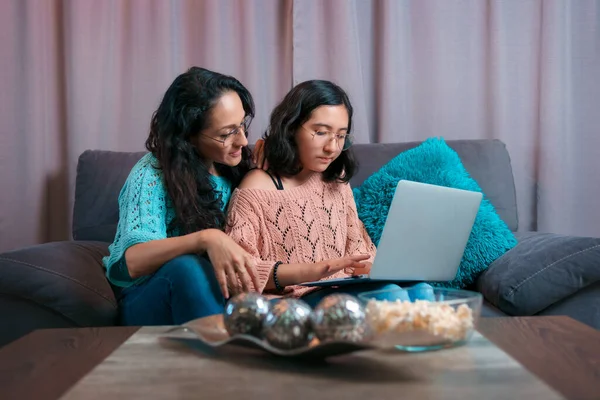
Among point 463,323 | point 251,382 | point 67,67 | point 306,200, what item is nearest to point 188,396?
point 251,382

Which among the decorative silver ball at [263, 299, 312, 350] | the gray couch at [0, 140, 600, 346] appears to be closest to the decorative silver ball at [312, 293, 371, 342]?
the decorative silver ball at [263, 299, 312, 350]

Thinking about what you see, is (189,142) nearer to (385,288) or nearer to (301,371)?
(385,288)

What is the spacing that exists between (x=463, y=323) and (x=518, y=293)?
785 mm

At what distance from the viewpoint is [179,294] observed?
53.3 inches

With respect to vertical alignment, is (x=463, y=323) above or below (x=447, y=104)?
below

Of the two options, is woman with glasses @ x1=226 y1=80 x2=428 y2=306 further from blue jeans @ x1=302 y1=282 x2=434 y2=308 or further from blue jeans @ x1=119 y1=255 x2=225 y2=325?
blue jeans @ x1=119 y1=255 x2=225 y2=325

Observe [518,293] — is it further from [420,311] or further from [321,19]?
[321,19]

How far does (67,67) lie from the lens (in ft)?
8.22

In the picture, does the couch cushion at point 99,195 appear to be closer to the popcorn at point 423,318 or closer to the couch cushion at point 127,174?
the couch cushion at point 127,174

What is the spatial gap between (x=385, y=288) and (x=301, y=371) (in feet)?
2.10

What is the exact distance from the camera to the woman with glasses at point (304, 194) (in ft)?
5.63

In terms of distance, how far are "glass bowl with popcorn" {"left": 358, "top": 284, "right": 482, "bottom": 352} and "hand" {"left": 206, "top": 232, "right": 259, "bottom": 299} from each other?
16.7 inches

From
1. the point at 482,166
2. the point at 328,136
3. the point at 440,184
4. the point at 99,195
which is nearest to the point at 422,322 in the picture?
the point at 328,136

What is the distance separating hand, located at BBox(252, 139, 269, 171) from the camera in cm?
183
